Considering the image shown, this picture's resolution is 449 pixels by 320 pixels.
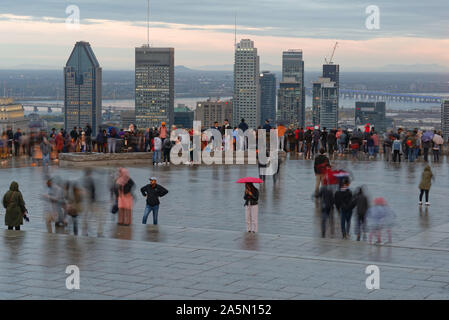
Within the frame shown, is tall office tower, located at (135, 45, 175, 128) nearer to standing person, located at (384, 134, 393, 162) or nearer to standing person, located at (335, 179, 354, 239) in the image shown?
standing person, located at (384, 134, 393, 162)

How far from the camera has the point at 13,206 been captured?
16.2 m

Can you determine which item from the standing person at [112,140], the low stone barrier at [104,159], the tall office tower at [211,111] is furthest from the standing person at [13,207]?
the tall office tower at [211,111]

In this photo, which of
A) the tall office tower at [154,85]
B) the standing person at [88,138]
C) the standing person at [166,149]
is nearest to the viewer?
the standing person at [166,149]

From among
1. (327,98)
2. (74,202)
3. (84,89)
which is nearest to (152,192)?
(74,202)

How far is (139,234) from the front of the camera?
16016 mm

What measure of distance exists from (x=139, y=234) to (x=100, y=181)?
9376 millimetres

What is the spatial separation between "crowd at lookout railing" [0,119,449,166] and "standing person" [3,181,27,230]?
43.4 ft

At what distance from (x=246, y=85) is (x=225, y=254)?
159m

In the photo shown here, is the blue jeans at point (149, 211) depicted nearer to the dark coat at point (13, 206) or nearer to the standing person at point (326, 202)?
the dark coat at point (13, 206)

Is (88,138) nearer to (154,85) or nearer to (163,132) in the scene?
(163,132)

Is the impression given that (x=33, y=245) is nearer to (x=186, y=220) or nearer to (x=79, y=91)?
(x=186, y=220)

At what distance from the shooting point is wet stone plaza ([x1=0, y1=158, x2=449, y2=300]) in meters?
10.8

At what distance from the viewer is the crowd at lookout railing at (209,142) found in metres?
30.4

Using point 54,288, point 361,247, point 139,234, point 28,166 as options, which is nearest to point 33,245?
point 139,234
